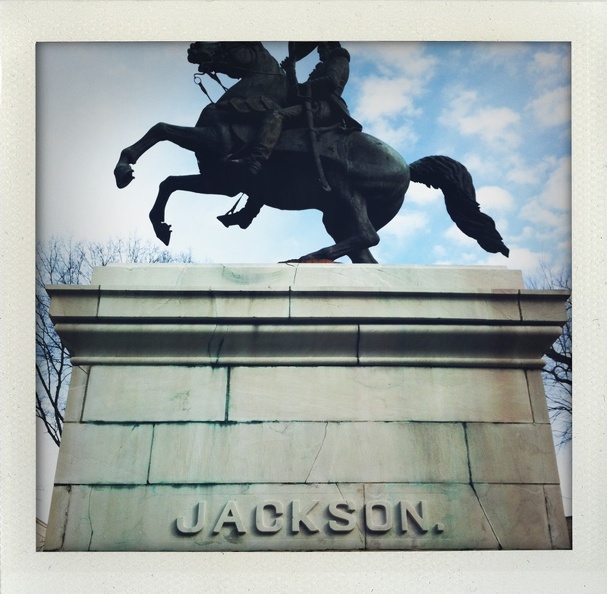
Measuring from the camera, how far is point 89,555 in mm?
6707

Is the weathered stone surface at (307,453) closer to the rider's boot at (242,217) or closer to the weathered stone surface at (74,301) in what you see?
the weathered stone surface at (74,301)

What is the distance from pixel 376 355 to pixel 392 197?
169 centimetres

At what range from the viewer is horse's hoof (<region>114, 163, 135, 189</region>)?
7.94 metres

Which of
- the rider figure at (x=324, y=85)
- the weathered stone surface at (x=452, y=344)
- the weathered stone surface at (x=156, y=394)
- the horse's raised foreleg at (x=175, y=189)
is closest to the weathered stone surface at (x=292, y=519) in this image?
the weathered stone surface at (x=156, y=394)

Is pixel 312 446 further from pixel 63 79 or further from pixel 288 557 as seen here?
pixel 63 79

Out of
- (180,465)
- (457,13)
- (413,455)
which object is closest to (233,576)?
(180,465)

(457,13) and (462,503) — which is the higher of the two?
(457,13)

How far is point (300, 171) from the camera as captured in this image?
8250 mm

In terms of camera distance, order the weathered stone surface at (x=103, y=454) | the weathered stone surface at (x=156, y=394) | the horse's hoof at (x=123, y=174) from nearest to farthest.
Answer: the weathered stone surface at (x=103, y=454)
the weathered stone surface at (x=156, y=394)
the horse's hoof at (x=123, y=174)

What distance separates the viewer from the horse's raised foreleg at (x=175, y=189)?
27.4 ft

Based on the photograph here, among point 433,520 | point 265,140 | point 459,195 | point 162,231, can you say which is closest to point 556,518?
point 433,520

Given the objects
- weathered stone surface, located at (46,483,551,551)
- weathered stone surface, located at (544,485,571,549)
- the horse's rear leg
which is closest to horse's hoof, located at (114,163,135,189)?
the horse's rear leg

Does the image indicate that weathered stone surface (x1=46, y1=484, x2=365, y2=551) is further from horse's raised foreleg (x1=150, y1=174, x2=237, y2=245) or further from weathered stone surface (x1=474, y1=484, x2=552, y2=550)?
horse's raised foreleg (x1=150, y1=174, x2=237, y2=245)

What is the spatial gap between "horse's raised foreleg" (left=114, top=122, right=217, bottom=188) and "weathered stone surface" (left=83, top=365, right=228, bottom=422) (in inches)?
67.5
